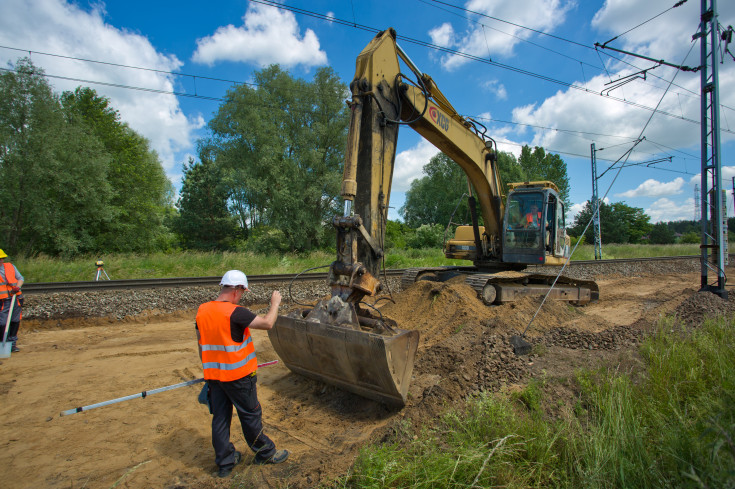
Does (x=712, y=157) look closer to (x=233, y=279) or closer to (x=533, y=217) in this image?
(x=533, y=217)

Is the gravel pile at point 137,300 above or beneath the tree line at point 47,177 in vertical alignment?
beneath

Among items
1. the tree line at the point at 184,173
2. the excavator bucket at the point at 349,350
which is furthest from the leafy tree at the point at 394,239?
the excavator bucket at the point at 349,350

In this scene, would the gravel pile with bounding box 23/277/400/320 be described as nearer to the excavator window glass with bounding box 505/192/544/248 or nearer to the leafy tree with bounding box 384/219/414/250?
the excavator window glass with bounding box 505/192/544/248

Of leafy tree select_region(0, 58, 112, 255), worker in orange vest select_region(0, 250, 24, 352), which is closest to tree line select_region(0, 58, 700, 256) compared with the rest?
leafy tree select_region(0, 58, 112, 255)

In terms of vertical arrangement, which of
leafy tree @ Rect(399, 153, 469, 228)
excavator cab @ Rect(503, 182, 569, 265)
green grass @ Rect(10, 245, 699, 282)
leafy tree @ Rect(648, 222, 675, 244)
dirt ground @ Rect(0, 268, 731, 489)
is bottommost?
dirt ground @ Rect(0, 268, 731, 489)

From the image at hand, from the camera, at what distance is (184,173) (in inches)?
1242

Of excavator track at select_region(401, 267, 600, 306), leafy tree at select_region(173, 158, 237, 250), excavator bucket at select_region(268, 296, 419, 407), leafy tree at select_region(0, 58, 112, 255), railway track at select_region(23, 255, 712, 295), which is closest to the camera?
excavator bucket at select_region(268, 296, 419, 407)

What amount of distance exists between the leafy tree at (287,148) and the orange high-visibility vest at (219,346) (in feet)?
71.6

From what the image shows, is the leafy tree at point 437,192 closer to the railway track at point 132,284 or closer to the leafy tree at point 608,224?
the leafy tree at point 608,224

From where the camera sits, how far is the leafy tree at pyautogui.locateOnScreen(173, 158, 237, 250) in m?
29.8

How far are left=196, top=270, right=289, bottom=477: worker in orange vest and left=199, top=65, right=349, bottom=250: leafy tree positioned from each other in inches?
858

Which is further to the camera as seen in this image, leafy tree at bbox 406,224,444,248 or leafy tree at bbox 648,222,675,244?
leafy tree at bbox 648,222,675,244

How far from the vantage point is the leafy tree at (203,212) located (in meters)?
29.8

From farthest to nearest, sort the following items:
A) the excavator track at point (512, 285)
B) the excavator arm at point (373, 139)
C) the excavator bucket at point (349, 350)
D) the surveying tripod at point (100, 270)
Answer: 1. the surveying tripod at point (100, 270)
2. the excavator track at point (512, 285)
3. the excavator arm at point (373, 139)
4. the excavator bucket at point (349, 350)
